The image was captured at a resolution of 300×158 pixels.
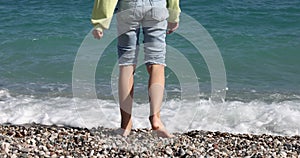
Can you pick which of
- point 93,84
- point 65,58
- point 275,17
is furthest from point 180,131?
point 275,17

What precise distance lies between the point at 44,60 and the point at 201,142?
4.85 meters

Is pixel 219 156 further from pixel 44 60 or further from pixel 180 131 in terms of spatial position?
pixel 44 60

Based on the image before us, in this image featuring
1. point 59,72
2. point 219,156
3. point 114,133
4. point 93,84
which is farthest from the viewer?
point 59,72

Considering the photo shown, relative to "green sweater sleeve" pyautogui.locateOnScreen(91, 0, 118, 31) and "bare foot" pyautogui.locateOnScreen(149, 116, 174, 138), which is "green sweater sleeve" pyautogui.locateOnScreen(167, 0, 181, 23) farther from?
"bare foot" pyautogui.locateOnScreen(149, 116, 174, 138)

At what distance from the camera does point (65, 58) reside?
884cm

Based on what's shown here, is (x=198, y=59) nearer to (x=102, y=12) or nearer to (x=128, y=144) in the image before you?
(x=128, y=144)

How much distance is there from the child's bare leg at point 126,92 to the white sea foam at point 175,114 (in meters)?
0.78

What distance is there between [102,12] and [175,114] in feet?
7.39

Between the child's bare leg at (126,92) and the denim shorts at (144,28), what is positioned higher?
the denim shorts at (144,28)

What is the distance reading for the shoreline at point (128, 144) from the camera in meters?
3.97

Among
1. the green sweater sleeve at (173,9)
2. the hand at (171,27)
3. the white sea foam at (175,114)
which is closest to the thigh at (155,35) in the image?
the green sweater sleeve at (173,9)

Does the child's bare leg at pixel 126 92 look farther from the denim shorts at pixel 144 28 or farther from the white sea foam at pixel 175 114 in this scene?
the white sea foam at pixel 175 114

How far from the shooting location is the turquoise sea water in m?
6.04

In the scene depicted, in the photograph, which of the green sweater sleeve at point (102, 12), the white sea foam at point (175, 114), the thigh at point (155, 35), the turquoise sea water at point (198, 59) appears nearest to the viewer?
the green sweater sleeve at point (102, 12)
